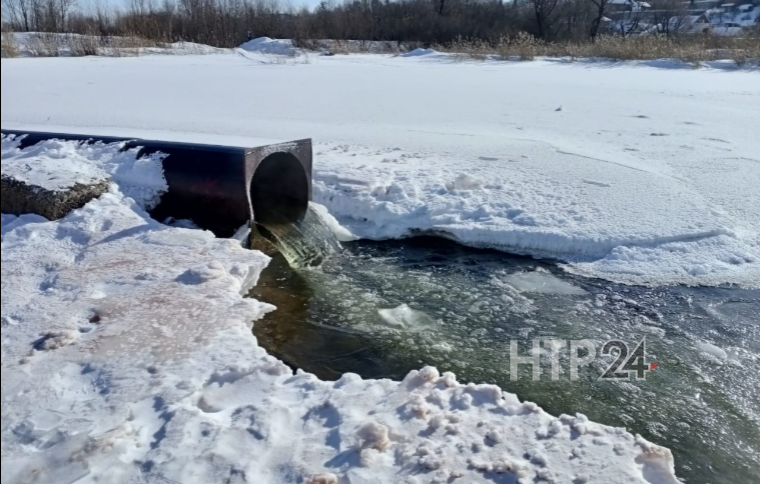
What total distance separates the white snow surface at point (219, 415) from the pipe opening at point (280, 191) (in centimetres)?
166

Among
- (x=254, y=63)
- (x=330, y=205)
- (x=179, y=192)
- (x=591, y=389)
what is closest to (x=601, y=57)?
(x=254, y=63)

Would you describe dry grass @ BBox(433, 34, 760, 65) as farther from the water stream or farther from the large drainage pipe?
the water stream

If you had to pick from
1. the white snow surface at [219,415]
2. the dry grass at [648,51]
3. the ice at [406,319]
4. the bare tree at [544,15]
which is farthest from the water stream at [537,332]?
the bare tree at [544,15]

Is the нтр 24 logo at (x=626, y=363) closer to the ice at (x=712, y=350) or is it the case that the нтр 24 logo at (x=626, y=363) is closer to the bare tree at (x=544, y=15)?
the ice at (x=712, y=350)

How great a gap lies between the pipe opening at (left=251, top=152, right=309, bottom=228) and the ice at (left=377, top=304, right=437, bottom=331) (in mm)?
1637

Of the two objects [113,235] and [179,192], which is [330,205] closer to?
[179,192]

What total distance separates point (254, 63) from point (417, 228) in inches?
432

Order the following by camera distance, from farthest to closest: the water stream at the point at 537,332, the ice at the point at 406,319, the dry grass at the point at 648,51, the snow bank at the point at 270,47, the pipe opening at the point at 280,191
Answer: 1. the snow bank at the point at 270,47
2. the dry grass at the point at 648,51
3. the pipe opening at the point at 280,191
4. the ice at the point at 406,319
5. the water stream at the point at 537,332

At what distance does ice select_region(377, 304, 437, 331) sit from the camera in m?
3.45

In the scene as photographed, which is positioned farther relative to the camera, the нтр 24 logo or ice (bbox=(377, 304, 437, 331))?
ice (bbox=(377, 304, 437, 331))

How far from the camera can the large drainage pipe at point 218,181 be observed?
457 cm

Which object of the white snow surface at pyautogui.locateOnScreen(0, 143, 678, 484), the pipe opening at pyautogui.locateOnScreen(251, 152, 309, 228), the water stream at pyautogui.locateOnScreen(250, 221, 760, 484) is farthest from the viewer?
the pipe opening at pyautogui.locateOnScreen(251, 152, 309, 228)

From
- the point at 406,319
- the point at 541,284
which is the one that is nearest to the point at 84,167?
the point at 406,319

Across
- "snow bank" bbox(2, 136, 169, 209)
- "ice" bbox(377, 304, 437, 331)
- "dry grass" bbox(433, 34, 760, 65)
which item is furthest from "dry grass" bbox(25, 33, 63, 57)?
"dry grass" bbox(433, 34, 760, 65)
